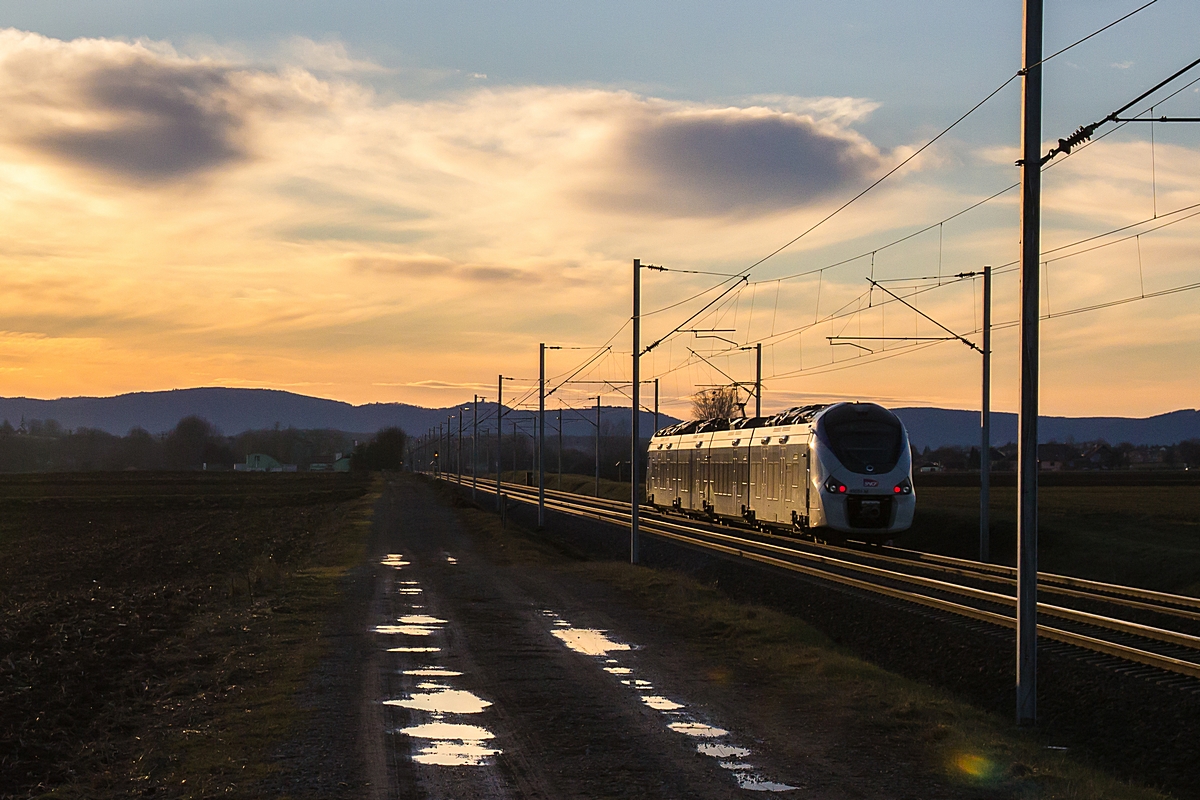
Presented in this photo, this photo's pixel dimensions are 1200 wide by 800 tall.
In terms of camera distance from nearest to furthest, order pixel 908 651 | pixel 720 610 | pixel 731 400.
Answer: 1. pixel 908 651
2. pixel 720 610
3. pixel 731 400

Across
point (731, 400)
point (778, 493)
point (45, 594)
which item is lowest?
point (45, 594)

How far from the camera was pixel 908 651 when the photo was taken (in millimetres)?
18875

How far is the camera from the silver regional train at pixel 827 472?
34.7 metres

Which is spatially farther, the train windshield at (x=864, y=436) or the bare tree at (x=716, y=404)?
the bare tree at (x=716, y=404)


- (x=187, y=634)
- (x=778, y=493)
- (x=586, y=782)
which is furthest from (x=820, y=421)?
(x=586, y=782)

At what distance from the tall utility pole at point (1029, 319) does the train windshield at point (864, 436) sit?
2254 centimetres

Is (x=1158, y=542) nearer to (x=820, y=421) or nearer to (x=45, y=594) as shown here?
(x=820, y=421)

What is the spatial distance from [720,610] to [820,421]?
52.1ft

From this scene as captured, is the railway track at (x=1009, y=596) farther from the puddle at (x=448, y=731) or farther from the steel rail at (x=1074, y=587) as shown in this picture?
the puddle at (x=448, y=731)

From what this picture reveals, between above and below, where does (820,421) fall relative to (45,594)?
above

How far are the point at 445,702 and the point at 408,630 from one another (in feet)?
20.8

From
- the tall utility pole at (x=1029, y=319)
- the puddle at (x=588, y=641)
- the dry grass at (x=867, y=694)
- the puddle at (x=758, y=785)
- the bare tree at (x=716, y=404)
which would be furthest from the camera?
the bare tree at (x=716, y=404)

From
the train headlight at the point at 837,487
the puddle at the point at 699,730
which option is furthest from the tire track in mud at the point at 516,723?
the train headlight at the point at 837,487

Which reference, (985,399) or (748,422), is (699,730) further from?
(748,422)
